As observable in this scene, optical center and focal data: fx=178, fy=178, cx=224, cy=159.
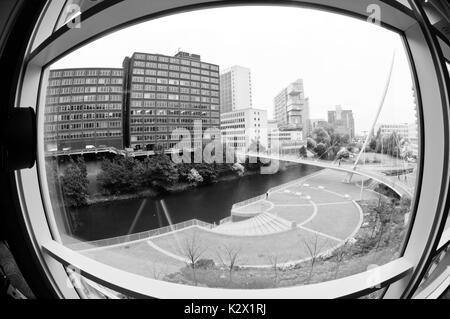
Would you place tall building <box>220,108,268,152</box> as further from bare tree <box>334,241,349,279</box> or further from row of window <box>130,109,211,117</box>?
bare tree <box>334,241,349,279</box>

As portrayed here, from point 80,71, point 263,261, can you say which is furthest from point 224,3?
point 263,261

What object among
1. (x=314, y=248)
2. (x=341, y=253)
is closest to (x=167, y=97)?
(x=314, y=248)

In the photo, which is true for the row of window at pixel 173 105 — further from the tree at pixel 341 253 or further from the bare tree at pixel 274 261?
the tree at pixel 341 253

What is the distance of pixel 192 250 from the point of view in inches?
44.6

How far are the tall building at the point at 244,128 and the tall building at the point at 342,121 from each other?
41cm

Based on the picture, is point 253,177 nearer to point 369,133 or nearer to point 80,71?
point 369,133

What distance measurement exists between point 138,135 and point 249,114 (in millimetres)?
748

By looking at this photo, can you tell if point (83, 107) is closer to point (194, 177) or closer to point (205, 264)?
point (194, 177)

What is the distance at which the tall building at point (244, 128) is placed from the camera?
44.2 inches

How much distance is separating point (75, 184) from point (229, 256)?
1154 mm

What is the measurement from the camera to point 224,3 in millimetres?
1082

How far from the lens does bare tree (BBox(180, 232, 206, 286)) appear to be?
112 centimetres
